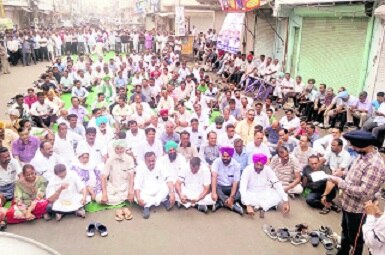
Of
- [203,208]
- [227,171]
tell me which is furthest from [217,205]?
[227,171]

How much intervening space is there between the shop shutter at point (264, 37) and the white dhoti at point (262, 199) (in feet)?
37.5

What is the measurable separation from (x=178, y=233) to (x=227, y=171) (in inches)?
55.1

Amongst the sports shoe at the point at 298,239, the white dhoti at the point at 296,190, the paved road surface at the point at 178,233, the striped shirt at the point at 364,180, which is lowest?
the paved road surface at the point at 178,233

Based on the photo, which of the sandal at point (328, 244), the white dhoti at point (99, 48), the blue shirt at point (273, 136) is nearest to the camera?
the sandal at point (328, 244)

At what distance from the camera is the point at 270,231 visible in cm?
524

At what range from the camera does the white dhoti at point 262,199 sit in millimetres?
5793

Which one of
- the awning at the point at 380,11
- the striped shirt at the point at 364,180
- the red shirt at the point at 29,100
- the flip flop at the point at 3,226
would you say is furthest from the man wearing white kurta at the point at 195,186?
the awning at the point at 380,11

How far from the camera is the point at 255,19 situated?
16984 millimetres

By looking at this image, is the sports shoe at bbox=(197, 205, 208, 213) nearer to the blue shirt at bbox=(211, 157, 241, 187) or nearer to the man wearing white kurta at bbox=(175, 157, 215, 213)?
the man wearing white kurta at bbox=(175, 157, 215, 213)

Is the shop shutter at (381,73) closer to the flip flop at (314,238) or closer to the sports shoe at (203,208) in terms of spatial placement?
the flip flop at (314,238)

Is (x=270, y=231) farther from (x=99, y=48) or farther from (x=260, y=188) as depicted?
(x=99, y=48)

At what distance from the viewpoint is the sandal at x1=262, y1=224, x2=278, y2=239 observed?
5135 mm

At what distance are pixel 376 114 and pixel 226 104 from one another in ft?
12.3

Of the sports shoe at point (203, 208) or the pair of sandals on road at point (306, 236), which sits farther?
the sports shoe at point (203, 208)
